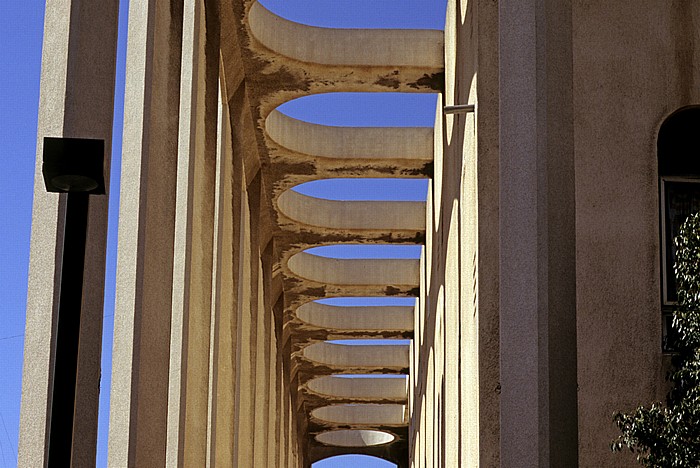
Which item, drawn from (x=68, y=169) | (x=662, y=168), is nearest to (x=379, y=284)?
(x=662, y=168)

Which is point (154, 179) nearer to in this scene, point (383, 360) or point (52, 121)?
point (52, 121)

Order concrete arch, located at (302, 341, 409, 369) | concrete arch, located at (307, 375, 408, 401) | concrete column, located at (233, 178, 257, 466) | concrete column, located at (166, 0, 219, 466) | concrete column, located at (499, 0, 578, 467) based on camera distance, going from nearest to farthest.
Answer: concrete column, located at (499, 0, 578, 467) < concrete column, located at (166, 0, 219, 466) < concrete column, located at (233, 178, 257, 466) < concrete arch, located at (302, 341, 409, 369) < concrete arch, located at (307, 375, 408, 401)

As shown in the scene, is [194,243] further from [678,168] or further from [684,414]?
[684,414]

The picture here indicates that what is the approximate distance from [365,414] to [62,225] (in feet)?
101

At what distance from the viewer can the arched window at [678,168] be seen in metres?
11.1

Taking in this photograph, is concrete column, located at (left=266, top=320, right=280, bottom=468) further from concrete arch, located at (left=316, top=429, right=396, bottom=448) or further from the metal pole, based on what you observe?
the metal pole

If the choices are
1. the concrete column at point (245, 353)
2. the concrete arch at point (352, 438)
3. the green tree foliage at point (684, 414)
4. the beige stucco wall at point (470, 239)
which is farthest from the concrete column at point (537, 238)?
the concrete arch at point (352, 438)

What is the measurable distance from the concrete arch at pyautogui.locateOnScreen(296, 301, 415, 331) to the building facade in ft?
38.5

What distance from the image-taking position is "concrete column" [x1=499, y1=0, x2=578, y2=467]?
29.2 feet

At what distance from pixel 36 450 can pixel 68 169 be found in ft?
10.6

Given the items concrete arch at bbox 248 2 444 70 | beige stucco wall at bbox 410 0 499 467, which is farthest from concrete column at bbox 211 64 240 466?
beige stucco wall at bbox 410 0 499 467

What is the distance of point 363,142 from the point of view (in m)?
20.4

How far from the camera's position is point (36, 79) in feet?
28.4

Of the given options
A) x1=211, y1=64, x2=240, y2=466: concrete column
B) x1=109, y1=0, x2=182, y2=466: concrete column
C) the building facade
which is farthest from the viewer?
x1=211, y1=64, x2=240, y2=466: concrete column
